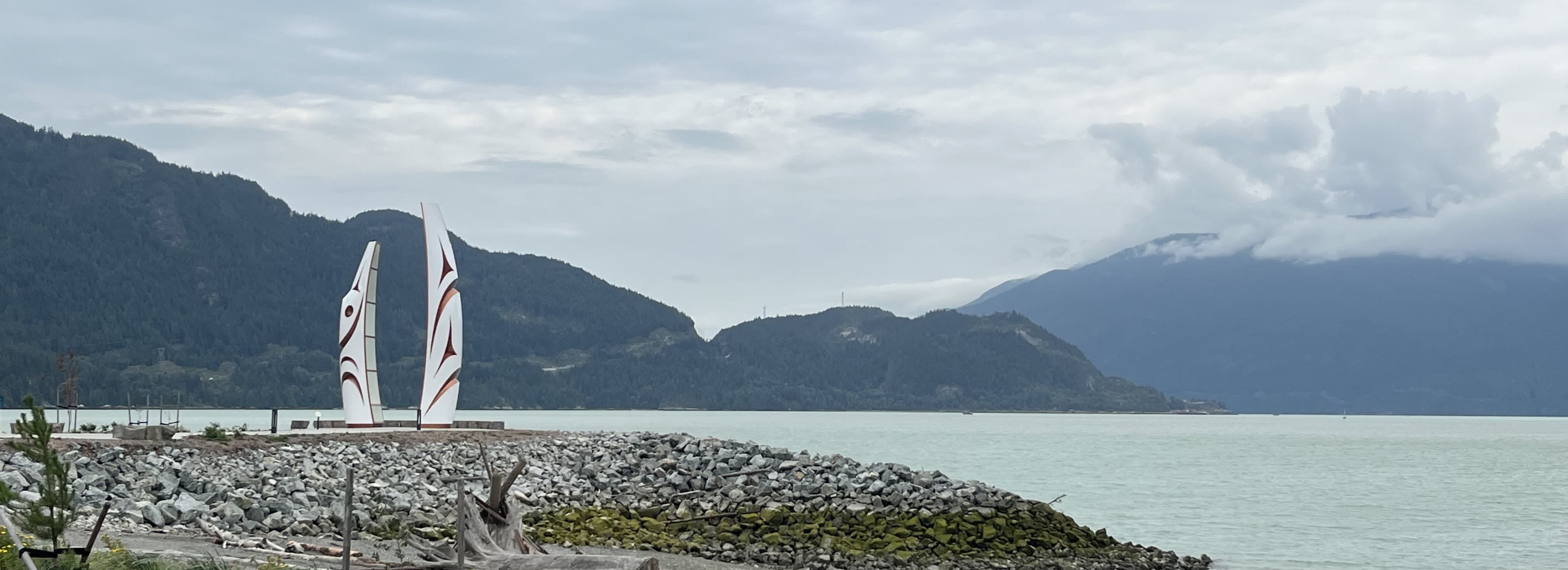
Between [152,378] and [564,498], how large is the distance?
158972 mm

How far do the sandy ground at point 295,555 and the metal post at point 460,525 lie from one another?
254 centimetres

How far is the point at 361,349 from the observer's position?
3628 cm

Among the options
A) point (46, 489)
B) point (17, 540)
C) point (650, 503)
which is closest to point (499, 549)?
point (46, 489)

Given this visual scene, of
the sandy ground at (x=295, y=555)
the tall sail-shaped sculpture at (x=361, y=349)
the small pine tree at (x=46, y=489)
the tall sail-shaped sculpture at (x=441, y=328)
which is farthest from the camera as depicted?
the tall sail-shaped sculpture at (x=441, y=328)

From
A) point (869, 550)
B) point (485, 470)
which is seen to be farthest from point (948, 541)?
point (485, 470)

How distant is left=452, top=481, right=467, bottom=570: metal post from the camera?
1177cm

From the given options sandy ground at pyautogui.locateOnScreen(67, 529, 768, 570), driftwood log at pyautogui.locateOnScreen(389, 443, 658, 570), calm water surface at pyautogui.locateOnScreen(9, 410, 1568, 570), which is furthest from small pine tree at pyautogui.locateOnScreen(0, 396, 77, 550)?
calm water surface at pyautogui.locateOnScreen(9, 410, 1568, 570)

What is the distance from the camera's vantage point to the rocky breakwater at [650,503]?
69.2ft

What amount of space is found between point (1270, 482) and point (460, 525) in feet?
147

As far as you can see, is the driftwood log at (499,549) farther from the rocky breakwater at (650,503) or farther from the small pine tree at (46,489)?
the rocky breakwater at (650,503)

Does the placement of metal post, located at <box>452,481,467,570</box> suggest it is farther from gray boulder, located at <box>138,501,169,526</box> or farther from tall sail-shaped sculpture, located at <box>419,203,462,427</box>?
tall sail-shaped sculpture, located at <box>419,203,462,427</box>

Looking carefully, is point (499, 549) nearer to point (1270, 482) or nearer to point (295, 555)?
point (295, 555)

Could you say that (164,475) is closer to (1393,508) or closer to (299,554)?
(299,554)

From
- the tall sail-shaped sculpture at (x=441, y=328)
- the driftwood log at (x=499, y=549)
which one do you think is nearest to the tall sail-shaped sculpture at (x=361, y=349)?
the tall sail-shaped sculpture at (x=441, y=328)
